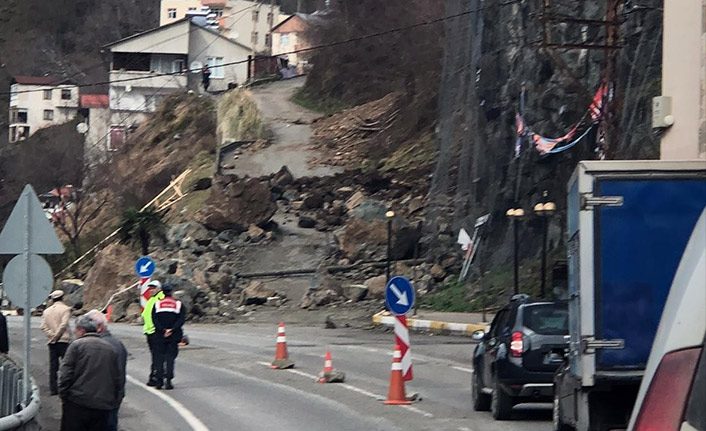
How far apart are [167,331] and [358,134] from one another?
4539 centimetres

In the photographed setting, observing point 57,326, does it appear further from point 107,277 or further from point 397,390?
point 107,277

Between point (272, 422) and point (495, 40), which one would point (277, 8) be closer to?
point (495, 40)

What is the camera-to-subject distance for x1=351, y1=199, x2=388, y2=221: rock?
50312mm

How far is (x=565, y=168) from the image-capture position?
38594mm

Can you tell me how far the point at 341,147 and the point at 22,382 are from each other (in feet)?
165

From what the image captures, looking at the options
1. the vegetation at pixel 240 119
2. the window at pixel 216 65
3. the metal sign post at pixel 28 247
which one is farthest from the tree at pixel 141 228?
the window at pixel 216 65

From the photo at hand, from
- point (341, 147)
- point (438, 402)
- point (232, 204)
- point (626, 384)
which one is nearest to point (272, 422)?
point (438, 402)

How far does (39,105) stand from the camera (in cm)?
11288

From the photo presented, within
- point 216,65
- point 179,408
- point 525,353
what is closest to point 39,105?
point 216,65

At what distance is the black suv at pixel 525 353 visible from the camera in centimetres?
1509

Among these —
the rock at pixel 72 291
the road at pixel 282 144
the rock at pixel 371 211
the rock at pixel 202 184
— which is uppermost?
the road at pixel 282 144

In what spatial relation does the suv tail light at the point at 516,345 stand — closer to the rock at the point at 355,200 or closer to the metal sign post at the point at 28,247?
the metal sign post at the point at 28,247

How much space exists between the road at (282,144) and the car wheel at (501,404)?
4505cm

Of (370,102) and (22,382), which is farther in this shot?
(370,102)
